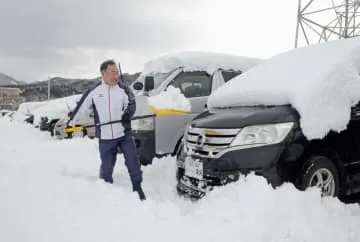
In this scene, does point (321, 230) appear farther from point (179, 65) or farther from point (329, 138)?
point (179, 65)

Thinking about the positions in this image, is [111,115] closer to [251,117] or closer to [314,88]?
[251,117]

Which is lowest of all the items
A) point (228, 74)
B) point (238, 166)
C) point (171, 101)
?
point (238, 166)

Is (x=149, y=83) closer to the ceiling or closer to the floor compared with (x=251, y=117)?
closer to the ceiling

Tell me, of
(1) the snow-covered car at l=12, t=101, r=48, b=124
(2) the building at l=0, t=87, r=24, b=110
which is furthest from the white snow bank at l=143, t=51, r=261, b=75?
(2) the building at l=0, t=87, r=24, b=110

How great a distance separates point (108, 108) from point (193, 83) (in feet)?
7.74

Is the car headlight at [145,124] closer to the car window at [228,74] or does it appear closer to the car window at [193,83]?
the car window at [193,83]

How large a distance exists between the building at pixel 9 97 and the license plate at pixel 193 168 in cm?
4606

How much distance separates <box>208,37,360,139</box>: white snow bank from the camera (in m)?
3.79

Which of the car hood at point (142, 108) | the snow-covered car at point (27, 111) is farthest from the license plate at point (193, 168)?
the snow-covered car at point (27, 111)

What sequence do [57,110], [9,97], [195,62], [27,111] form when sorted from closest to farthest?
[195,62]
[57,110]
[27,111]
[9,97]

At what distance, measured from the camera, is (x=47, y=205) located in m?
3.61

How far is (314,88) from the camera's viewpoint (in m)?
3.88

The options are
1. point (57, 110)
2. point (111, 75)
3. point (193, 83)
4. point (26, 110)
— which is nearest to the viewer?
point (111, 75)

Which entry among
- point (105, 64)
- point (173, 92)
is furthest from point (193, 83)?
point (105, 64)
